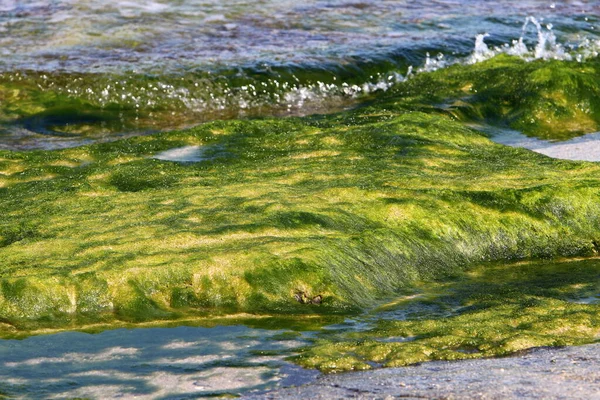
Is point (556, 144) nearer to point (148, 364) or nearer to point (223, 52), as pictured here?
point (223, 52)

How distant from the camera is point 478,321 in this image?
→ 19.2 ft

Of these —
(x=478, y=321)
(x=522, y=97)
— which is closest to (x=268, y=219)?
(x=478, y=321)

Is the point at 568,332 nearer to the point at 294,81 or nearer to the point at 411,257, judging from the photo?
the point at 411,257

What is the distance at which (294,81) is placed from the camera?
1473 cm

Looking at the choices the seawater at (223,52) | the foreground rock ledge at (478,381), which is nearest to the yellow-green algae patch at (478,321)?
the foreground rock ledge at (478,381)

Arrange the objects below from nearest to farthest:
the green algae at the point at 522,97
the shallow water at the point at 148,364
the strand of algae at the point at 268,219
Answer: the shallow water at the point at 148,364, the strand of algae at the point at 268,219, the green algae at the point at 522,97

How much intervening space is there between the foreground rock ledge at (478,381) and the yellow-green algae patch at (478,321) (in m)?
0.19

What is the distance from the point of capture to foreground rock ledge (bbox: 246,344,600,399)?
4457 mm

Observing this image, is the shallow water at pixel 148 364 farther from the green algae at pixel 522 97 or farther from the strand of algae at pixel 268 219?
the green algae at pixel 522 97

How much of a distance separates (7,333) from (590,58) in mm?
12487

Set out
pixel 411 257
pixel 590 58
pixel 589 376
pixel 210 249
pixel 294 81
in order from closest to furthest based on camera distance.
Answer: pixel 589 376, pixel 210 249, pixel 411 257, pixel 294 81, pixel 590 58

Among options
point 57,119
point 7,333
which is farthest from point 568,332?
point 57,119

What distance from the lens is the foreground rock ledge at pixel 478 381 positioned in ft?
14.6

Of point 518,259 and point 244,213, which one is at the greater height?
point 244,213
